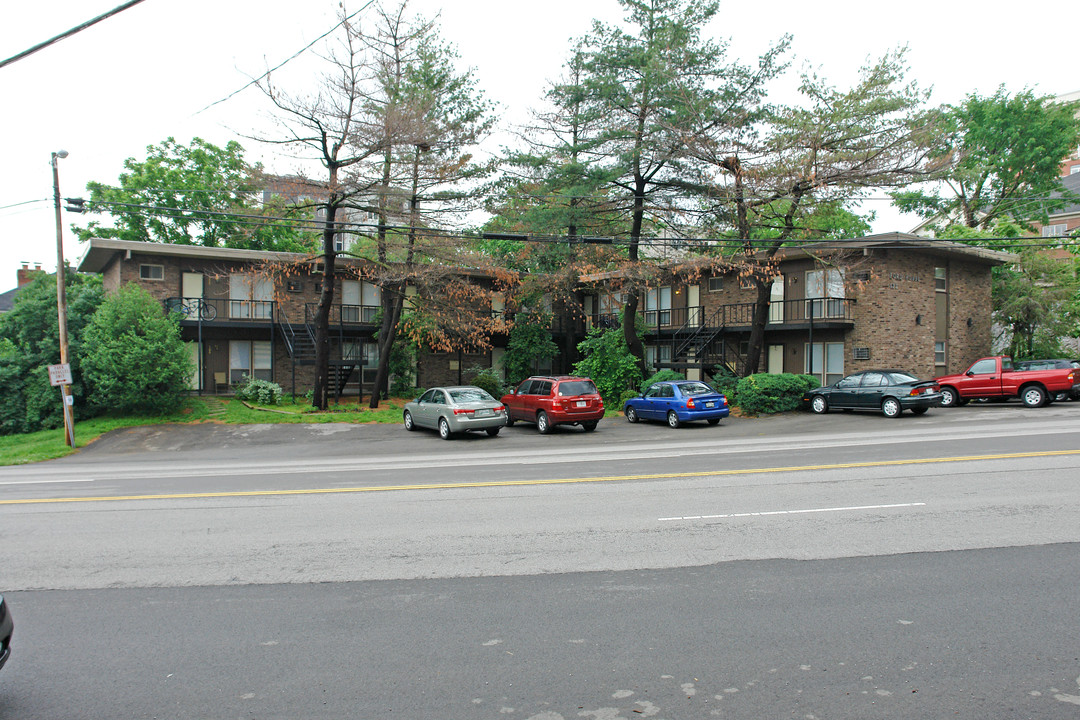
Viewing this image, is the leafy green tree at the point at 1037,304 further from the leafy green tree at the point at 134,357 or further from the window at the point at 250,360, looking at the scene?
the leafy green tree at the point at 134,357

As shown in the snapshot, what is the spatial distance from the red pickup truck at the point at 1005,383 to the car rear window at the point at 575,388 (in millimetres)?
12893

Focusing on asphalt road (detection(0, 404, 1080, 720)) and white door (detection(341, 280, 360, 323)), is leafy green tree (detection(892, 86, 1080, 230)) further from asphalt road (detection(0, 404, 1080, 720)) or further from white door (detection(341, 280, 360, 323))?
asphalt road (detection(0, 404, 1080, 720))

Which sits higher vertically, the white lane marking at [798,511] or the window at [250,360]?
the window at [250,360]

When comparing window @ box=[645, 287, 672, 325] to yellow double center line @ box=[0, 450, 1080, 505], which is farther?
window @ box=[645, 287, 672, 325]

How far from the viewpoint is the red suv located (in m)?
20.9

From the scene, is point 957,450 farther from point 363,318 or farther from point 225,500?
point 363,318

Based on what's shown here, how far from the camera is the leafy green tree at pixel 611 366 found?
28.1 m

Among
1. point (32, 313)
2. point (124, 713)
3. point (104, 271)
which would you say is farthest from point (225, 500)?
point (104, 271)

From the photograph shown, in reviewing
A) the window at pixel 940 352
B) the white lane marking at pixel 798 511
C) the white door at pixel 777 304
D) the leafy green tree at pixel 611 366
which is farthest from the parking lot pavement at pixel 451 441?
the white lane marking at pixel 798 511

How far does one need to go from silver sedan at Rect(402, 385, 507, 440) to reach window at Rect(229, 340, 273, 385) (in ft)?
42.8

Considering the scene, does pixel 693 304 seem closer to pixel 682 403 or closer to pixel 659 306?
pixel 659 306

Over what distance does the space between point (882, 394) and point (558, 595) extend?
19436 millimetres

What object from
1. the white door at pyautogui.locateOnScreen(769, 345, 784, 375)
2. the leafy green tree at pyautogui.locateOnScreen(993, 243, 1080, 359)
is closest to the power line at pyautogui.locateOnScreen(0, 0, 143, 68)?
the white door at pyautogui.locateOnScreen(769, 345, 784, 375)

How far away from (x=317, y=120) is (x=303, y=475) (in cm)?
1491
